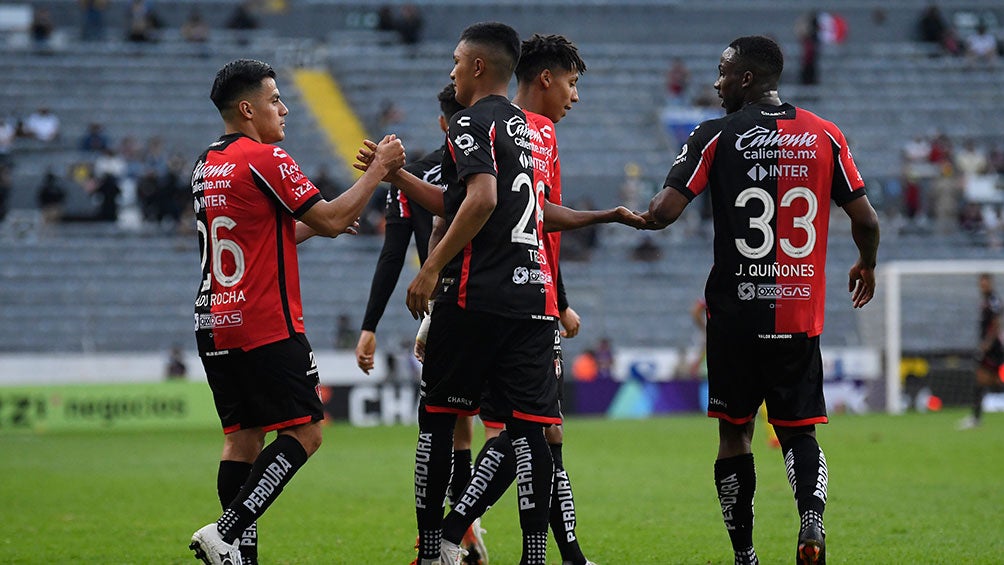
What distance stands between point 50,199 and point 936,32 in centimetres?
2584

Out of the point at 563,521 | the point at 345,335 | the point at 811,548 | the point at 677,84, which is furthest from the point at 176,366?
the point at 811,548

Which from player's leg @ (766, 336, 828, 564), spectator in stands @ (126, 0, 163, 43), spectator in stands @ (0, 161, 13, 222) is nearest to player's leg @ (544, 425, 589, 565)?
player's leg @ (766, 336, 828, 564)

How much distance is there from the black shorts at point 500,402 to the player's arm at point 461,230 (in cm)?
64

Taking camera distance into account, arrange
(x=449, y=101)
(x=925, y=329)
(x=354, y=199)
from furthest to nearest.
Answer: (x=925, y=329) < (x=449, y=101) < (x=354, y=199)

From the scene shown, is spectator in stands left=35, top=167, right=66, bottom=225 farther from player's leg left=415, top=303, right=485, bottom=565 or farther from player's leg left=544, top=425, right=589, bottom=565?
player's leg left=415, top=303, right=485, bottom=565

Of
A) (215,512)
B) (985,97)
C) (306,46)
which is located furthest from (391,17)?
(215,512)

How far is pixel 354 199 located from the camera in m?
6.90

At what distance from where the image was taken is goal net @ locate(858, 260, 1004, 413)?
2744 centimetres

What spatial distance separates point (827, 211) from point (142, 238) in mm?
24319

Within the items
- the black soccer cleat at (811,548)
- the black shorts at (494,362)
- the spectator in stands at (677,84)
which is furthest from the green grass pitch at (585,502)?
the spectator in stands at (677,84)

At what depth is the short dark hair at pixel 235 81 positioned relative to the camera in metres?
6.98

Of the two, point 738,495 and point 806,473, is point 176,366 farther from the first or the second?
point 806,473

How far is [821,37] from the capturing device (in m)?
40.5

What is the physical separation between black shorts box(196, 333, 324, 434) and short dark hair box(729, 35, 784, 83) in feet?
8.67
